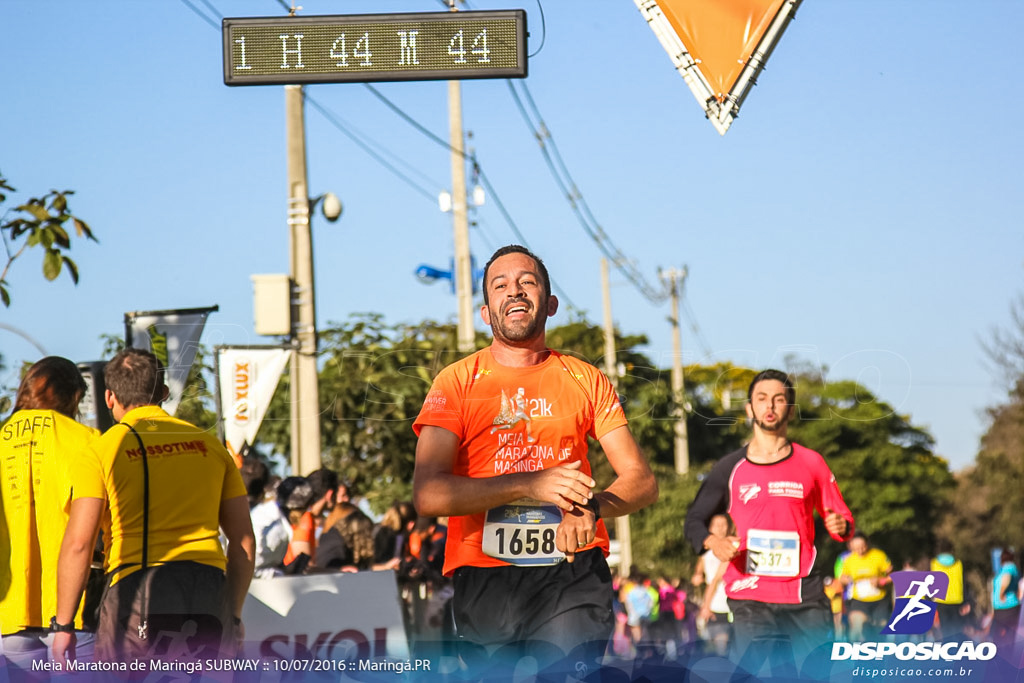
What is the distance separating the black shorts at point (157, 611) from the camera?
5516 millimetres

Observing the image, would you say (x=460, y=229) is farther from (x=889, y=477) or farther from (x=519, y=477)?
(x=889, y=477)

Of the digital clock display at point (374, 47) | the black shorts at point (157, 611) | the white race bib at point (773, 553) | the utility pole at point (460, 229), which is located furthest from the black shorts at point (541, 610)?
the utility pole at point (460, 229)

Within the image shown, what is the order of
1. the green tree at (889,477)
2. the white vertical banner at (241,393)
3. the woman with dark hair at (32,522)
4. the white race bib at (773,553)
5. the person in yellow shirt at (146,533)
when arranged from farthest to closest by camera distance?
the green tree at (889,477), the white vertical banner at (241,393), the white race bib at (773,553), the woman with dark hair at (32,522), the person in yellow shirt at (146,533)

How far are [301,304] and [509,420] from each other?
7817 mm

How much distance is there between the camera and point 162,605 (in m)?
5.54

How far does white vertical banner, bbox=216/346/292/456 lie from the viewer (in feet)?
36.5

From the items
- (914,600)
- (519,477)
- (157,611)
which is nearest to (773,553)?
(914,600)

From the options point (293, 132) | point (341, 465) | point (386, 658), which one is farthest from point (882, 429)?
point (386, 658)

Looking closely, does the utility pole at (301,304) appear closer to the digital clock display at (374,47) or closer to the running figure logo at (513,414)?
the digital clock display at (374,47)

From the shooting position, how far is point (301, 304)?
12289 millimetres

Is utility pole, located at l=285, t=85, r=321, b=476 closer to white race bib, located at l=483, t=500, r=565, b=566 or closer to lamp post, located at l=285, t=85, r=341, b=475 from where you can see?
lamp post, located at l=285, t=85, r=341, b=475

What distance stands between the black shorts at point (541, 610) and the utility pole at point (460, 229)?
43.9 feet

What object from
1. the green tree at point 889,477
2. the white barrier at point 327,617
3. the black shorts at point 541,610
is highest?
the black shorts at point 541,610

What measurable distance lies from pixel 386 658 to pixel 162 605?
2.56 meters
